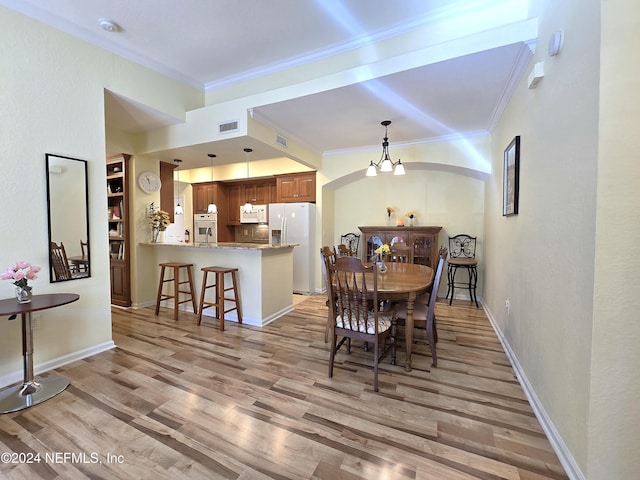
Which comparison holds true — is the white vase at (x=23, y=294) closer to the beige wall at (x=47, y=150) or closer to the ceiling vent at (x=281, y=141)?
the beige wall at (x=47, y=150)

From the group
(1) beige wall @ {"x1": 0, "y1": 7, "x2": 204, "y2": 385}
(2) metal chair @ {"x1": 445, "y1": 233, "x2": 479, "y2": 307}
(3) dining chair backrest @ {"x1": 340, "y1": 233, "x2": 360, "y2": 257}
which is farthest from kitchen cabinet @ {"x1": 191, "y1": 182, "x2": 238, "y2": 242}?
(2) metal chair @ {"x1": 445, "y1": 233, "x2": 479, "y2": 307}

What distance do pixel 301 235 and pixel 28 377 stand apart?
149 inches

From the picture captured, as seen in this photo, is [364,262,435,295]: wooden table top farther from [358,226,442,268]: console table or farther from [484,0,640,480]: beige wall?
[358,226,442,268]: console table

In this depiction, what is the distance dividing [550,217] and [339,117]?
8.44 ft

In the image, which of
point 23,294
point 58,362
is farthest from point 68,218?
point 58,362

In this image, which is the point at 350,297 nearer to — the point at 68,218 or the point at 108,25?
the point at 68,218

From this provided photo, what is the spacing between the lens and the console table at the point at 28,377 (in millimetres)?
1933

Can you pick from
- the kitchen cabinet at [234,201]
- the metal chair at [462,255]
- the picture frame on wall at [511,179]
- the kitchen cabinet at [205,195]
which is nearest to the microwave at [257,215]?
the kitchen cabinet at [234,201]

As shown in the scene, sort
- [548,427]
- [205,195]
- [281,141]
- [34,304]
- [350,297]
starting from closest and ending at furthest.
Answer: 1. [548,427]
2. [34,304]
3. [350,297]
4. [281,141]
5. [205,195]

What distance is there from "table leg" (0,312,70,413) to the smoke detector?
2.59 meters

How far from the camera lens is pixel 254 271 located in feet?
11.9

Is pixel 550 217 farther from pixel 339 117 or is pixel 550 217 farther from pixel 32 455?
pixel 32 455

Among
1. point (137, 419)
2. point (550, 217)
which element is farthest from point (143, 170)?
point (550, 217)

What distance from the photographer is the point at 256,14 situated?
8.20 ft
